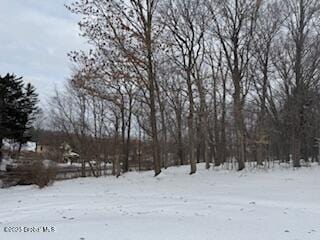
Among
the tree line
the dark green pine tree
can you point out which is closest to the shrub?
the tree line

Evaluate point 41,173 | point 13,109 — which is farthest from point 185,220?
point 13,109

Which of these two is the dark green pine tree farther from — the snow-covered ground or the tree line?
the snow-covered ground

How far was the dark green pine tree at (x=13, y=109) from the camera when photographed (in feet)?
157

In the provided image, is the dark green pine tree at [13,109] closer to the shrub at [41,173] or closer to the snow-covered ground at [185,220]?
the shrub at [41,173]

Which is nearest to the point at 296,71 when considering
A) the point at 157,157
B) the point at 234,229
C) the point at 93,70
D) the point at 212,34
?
the point at 212,34

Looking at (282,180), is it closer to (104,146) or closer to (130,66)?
(130,66)

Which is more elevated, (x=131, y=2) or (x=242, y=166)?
(x=131, y=2)

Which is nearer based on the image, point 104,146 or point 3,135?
point 104,146

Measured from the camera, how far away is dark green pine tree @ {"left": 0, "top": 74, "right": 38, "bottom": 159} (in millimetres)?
47969

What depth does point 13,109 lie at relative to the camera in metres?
49.1

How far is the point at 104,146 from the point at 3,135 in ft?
44.9

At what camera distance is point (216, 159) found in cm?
4022

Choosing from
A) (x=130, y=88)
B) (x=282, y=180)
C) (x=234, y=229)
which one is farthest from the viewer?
(x=130, y=88)

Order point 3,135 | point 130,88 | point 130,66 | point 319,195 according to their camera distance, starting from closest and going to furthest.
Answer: point 319,195 < point 130,66 < point 130,88 < point 3,135
